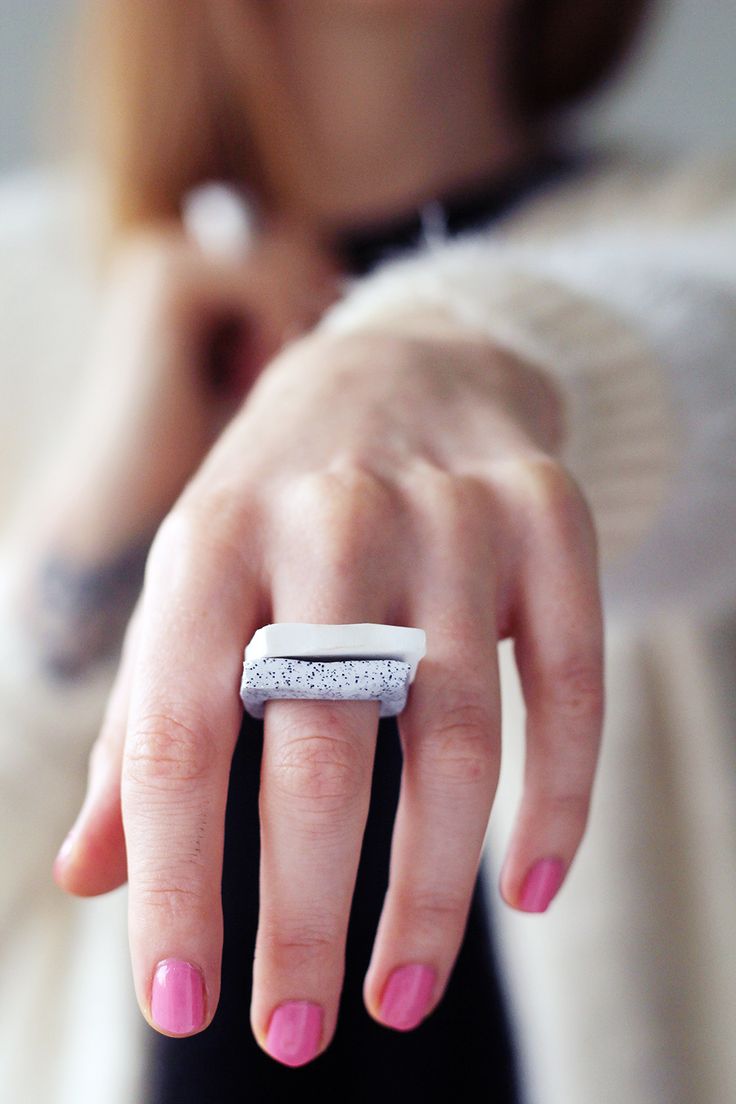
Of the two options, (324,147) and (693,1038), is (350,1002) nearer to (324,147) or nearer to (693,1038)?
(693,1038)

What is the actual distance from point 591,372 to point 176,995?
1.01 feet

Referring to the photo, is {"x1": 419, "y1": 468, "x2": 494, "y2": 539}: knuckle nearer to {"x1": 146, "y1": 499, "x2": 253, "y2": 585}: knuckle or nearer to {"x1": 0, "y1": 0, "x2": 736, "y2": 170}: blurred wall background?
{"x1": 146, "y1": 499, "x2": 253, "y2": 585}: knuckle

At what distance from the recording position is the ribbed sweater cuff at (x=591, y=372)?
1.34 ft

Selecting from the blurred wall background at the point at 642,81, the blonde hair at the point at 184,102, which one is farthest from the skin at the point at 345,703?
the blurred wall background at the point at 642,81

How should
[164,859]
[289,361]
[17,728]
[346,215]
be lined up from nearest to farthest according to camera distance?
[164,859], [289,361], [17,728], [346,215]

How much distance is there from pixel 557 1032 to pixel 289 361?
13.5 inches

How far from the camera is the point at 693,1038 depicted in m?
0.40

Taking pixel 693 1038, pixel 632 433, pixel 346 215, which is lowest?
pixel 693 1038

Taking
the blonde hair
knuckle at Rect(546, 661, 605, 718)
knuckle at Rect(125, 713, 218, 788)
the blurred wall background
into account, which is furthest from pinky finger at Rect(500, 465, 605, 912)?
the blurred wall background

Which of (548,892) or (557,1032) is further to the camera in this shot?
(557,1032)

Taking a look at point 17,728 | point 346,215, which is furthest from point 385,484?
point 346,215

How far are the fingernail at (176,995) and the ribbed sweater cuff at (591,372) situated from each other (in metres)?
0.26

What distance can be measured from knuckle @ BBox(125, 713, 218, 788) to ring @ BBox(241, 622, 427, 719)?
16 mm

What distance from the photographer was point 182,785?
9.0 inches
